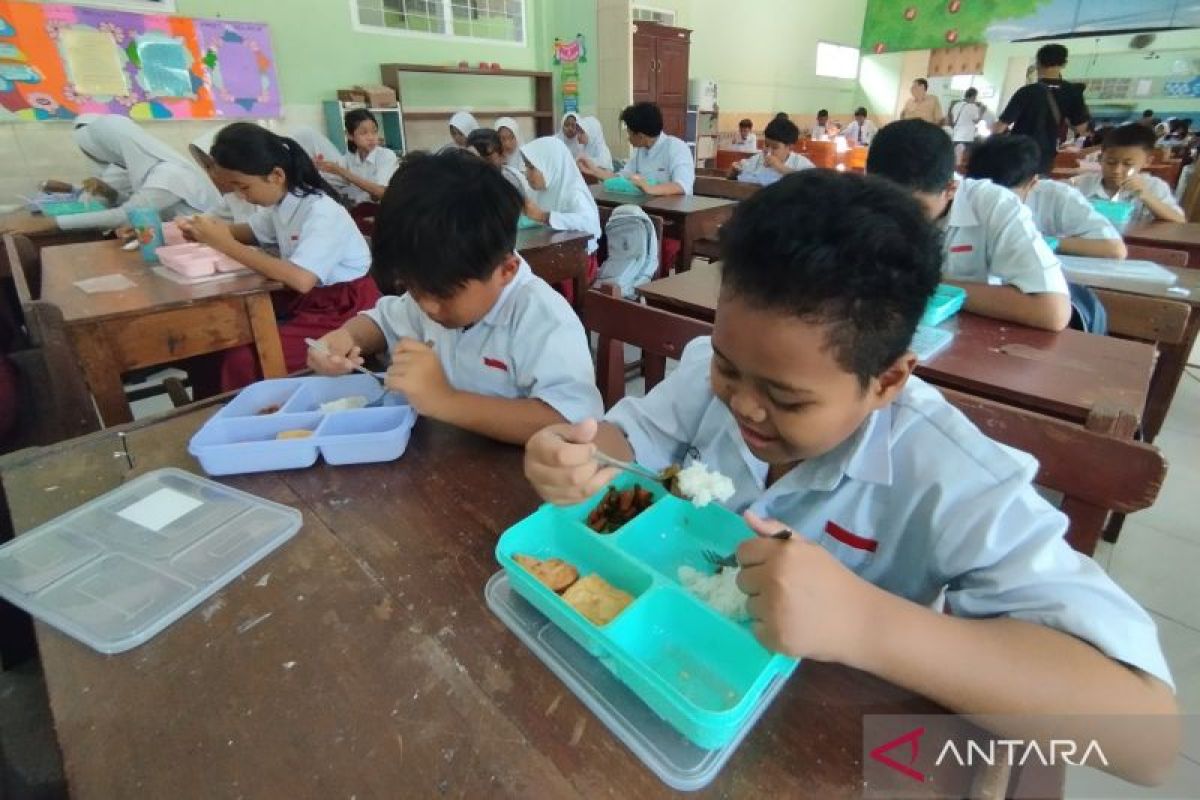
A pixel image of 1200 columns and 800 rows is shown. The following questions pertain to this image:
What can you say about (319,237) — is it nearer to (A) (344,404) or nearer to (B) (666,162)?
(A) (344,404)

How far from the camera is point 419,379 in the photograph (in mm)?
1055

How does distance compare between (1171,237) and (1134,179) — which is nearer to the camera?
(1171,237)

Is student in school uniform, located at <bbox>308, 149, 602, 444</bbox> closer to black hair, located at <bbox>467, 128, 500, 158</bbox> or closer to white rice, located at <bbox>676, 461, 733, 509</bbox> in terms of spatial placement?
white rice, located at <bbox>676, 461, 733, 509</bbox>

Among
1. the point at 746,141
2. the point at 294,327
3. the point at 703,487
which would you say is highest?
the point at 746,141

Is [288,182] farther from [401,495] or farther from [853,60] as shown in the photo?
[853,60]

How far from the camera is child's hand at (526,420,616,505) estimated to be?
77cm

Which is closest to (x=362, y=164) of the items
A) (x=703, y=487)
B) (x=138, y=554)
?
(x=138, y=554)

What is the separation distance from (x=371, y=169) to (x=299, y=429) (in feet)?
16.1

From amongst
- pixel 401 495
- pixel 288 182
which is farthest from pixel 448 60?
pixel 401 495

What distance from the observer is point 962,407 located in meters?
0.91

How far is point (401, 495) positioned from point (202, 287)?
5.17 ft

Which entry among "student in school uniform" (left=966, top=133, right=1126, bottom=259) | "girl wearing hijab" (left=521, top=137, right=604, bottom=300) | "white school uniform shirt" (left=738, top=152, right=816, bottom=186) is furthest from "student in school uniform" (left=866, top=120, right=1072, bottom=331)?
"white school uniform shirt" (left=738, top=152, right=816, bottom=186)

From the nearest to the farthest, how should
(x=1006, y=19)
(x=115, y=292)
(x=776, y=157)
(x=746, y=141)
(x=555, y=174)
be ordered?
(x=115, y=292)
(x=555, y=174)
(x=776, y=157)
(x=746, y=141)
(x=1006, y=19)

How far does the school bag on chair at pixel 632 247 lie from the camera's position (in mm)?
3100
